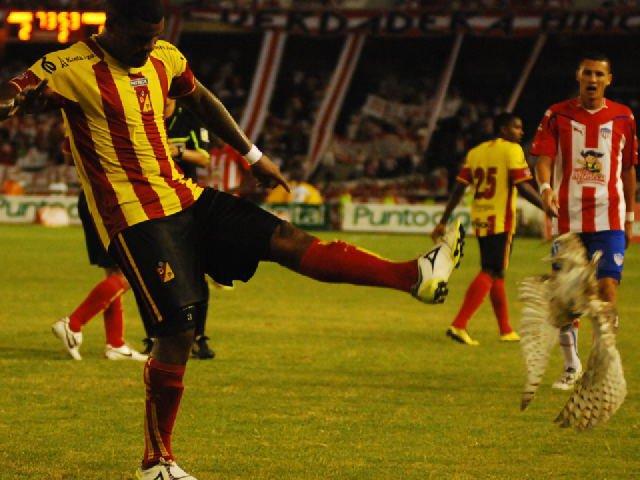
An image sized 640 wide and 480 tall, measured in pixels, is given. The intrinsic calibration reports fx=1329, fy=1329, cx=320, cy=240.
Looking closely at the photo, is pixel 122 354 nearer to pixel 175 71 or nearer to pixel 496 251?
pixel 496 251

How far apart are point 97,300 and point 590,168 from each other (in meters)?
3.66

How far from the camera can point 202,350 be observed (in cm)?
996

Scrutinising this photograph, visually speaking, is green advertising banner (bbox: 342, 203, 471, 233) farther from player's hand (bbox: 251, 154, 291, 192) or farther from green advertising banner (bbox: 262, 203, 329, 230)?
player's hand (bbox: 251, 154, 291, 192)

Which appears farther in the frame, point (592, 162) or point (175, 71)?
point (592, 162)

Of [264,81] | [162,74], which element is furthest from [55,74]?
[264,81]

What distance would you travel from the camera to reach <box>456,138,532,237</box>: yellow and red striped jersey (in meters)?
11.8

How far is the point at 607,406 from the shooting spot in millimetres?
5523

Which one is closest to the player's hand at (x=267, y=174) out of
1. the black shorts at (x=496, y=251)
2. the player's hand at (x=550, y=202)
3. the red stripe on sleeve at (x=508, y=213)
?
the player's hand at (x=550, y=202)

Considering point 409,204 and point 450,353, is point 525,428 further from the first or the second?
point 409,204

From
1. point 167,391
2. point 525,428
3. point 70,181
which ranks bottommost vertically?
point 70,181

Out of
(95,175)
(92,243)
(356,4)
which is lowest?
(92,243)

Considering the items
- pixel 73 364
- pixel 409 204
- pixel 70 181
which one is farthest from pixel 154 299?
pixel 70 181

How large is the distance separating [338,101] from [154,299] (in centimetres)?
3116

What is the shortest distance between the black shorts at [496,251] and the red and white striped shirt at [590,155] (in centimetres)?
318
